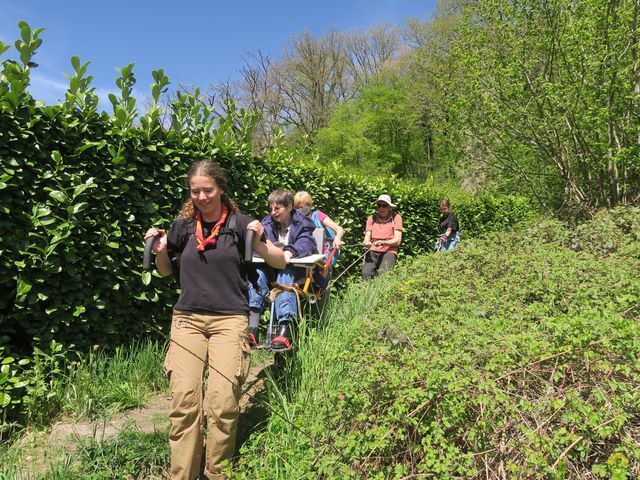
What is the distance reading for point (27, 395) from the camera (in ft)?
11.9

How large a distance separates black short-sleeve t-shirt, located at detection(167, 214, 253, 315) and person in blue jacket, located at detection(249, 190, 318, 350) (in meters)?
0.69

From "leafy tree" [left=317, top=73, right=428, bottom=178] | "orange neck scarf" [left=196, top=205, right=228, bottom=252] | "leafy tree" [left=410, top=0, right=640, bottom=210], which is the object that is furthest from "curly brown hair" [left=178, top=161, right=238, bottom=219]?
"leafy tree" [left=317, top=73, right=428, bottom=178]

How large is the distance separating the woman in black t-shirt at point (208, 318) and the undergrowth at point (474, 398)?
32cm

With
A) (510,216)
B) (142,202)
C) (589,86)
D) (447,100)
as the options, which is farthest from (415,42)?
(142,202)

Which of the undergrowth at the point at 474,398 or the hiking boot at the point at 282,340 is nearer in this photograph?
the undergrowth at the point at 474,398

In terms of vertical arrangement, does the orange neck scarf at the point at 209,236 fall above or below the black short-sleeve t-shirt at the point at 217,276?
above

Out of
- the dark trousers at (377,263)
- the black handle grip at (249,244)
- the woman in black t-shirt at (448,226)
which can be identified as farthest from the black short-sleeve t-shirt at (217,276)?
the woman in black t-shirt at (448,226)

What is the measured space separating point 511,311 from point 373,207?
607cm

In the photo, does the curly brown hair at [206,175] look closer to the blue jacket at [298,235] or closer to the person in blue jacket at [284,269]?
the person in blue jacket at [284,269]

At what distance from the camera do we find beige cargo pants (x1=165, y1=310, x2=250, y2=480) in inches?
115

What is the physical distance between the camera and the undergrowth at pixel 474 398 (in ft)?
7.38

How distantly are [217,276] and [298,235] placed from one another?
1.45 m

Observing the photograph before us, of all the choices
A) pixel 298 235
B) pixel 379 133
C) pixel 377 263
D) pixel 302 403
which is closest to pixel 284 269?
pixel 298 235

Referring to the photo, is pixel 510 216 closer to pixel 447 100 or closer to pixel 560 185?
pixel 560 185
